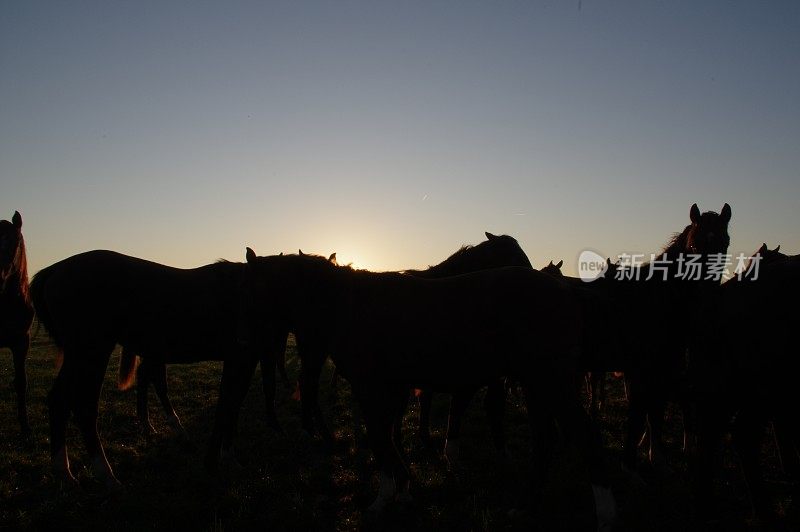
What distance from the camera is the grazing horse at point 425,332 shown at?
4438mm

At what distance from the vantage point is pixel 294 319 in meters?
5.54

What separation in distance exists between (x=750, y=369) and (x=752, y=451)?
0.78 meters

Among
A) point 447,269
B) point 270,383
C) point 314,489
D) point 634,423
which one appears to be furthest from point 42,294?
point 634,423

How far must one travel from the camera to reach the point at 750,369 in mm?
4406

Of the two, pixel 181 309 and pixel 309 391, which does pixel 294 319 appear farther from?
pixel 309 391

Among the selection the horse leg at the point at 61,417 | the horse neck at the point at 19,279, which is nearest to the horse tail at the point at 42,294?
the horse leg at the point at 61,417

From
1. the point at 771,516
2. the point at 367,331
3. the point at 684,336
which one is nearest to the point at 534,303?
the point at 367,331

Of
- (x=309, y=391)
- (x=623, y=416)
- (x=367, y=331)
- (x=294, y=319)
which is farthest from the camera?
(x=623, y=416)

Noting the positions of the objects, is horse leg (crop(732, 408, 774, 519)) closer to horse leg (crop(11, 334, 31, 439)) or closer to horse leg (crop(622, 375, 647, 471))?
horse leg (crop(622, 375, 647, 471))

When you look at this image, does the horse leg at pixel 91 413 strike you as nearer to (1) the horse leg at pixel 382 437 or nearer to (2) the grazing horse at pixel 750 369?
(1) the horse leg at pixel 382 437

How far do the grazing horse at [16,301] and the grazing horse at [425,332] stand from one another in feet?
15.0

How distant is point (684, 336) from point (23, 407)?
29.8ft

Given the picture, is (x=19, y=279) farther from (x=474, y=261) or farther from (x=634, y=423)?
(x=634, y=423)

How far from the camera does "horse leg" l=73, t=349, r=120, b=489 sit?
18.3 feet
